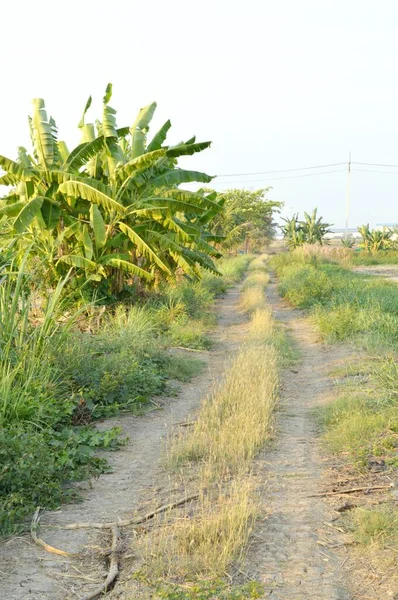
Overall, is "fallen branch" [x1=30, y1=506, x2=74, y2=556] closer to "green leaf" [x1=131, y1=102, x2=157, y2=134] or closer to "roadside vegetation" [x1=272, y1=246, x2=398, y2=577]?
"roadside vegetation" [x1=272, y1=246, x2=398, y2=577]

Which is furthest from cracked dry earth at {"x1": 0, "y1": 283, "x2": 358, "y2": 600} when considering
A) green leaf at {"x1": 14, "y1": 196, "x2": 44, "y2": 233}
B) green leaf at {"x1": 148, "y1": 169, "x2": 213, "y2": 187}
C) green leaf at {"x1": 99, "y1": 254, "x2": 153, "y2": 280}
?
green leaf at {"x1": 148, "y1": 169, "x2": 213, "y2": 187}

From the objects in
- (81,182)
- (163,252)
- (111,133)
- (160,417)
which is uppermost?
(111,133)

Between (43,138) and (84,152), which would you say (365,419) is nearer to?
(84,152)

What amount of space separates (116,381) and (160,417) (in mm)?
729

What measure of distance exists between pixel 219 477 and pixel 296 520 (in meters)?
0.90

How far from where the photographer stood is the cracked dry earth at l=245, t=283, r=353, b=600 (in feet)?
12.8

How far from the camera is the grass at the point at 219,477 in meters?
3.97

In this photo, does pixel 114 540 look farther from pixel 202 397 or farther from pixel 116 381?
pixel 202 397

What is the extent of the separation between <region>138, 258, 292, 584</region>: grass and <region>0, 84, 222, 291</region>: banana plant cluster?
13.2 ft

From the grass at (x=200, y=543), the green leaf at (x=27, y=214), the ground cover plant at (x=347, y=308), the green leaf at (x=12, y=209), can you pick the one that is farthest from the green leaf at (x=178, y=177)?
the grass at (x=200, y=543)

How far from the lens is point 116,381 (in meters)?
8.20

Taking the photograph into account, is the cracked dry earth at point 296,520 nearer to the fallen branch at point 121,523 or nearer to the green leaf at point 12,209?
the fallen branch at point 121,523

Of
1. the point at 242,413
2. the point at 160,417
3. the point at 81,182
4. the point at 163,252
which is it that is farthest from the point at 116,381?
the point at 163,252

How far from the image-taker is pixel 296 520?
15.8 ft
